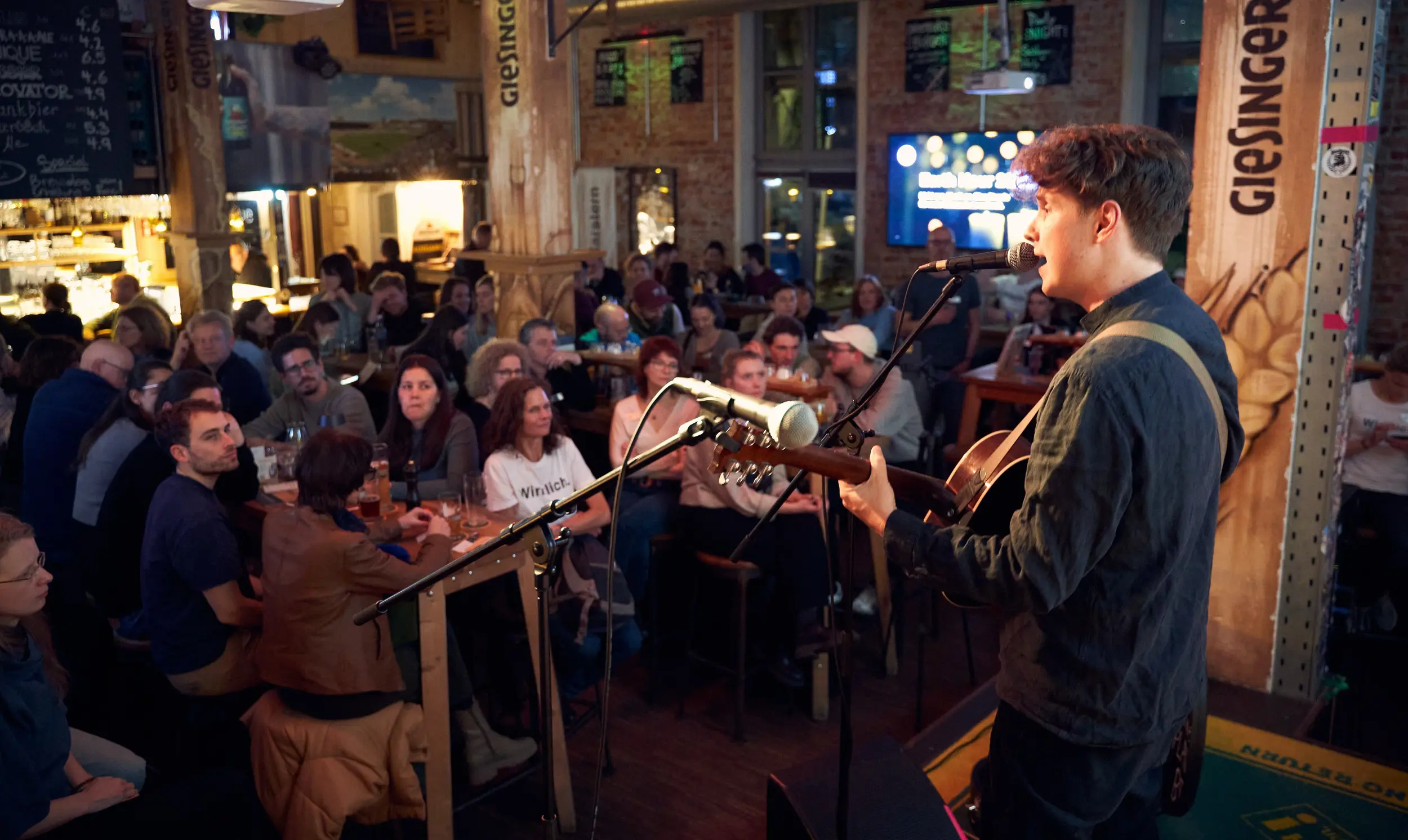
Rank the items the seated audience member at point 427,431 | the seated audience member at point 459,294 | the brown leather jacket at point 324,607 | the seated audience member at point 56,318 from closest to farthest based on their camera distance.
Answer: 1. the brown leather jacket at point 324,607
2. the seated audience member at point 427,431
3. the seated audience member at point 56,318
4. the seated audience member at point 459,294

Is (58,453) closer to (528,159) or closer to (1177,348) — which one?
(528,159)

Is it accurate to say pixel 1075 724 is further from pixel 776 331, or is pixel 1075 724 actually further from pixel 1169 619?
pixel 776 331

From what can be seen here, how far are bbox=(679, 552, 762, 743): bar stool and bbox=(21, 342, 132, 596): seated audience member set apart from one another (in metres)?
2.30

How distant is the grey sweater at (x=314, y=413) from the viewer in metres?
4.78

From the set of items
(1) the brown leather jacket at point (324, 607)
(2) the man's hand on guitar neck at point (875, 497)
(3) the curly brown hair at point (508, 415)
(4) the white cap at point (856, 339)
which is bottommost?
(1) the brown leather jacket at point (324, 607)

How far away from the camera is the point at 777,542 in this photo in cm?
399

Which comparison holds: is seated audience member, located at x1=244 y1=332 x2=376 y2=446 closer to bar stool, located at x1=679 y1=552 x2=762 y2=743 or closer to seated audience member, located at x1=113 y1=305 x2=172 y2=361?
seated audience member, located at x1=113 y1=305 x2=172 y2=361

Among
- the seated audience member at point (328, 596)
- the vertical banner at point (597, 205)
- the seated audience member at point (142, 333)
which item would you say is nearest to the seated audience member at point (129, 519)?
the seated audience member at point (328, 596)

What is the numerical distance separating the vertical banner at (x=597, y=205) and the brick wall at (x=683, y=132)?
0.94ft

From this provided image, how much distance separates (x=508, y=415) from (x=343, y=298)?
14.1 feet

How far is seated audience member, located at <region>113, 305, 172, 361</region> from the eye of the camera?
5.61 metres

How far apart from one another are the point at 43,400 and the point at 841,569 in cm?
342

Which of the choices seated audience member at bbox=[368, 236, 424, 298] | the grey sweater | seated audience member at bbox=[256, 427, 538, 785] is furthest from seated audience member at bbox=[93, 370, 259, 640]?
seated audience member at bbox=[368, 236, 424, 298]

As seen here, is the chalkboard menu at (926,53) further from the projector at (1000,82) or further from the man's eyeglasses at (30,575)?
the man's eyeglasses at (30,575)
